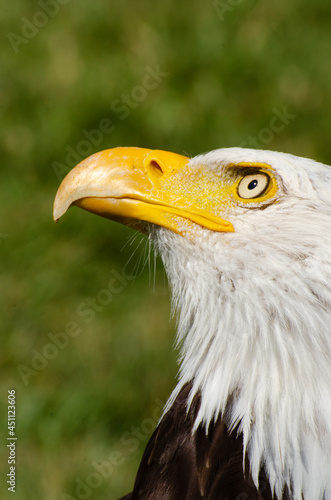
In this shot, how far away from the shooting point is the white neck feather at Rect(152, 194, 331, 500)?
6.34 feet

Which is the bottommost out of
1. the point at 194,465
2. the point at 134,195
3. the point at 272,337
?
the point at 194,465

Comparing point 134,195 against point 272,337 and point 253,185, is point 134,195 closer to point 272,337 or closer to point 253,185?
point 253,185

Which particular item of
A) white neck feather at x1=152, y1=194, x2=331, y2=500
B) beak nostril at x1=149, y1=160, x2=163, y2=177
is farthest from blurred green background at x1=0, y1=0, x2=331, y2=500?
white neck feather at x1=152, y1=194, x2=331, y2=500

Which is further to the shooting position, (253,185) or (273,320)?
(253,185)

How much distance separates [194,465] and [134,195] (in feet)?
2.79

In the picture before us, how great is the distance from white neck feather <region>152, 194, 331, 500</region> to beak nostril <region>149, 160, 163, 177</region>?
239 mm

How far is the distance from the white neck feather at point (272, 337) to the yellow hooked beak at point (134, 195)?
0.20 feet

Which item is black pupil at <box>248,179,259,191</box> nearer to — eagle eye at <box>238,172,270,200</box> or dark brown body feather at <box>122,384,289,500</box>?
eagle eye at <box>238,172,270,200</box>

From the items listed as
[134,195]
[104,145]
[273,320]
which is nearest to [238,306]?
[273,320]

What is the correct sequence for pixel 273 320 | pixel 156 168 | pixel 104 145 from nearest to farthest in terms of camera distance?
pixel 273 320 → pixel 156 168 → pixel 104 145

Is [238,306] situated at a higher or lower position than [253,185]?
lower

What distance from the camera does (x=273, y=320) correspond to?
6.56 feet

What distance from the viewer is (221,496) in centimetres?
206

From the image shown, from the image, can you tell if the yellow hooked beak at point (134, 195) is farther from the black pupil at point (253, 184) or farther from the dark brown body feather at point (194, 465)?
the dark brown body feather at point (194, 465)
